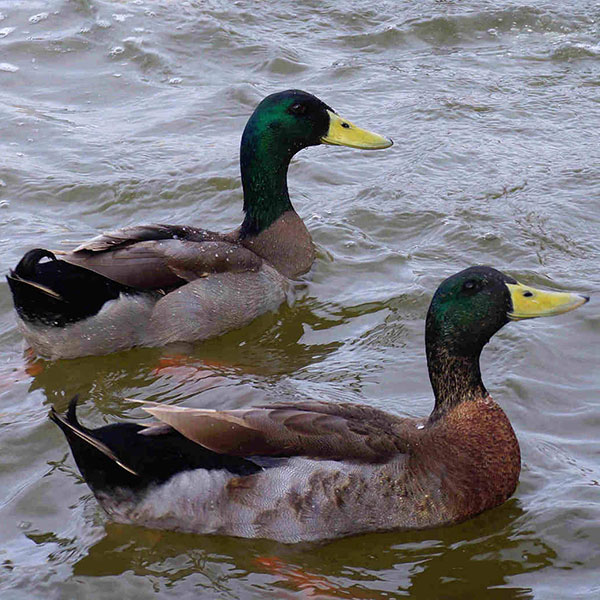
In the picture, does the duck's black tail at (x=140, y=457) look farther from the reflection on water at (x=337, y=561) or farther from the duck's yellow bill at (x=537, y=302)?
the duck's yellow bill at (x=537, y=302)

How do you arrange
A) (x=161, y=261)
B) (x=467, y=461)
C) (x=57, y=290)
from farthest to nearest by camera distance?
(x=161, y=261), (x=57, y=290), (x=467, y=461)

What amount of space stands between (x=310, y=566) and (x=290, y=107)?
11.9 feet

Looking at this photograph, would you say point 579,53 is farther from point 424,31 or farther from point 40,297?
point 40,297

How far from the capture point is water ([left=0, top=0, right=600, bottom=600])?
4.95 meters

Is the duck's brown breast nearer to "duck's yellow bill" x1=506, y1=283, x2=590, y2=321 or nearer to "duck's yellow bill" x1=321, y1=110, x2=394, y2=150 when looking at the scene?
"duck's yellow bill" x1=506, y1=283, x2=590, y2=321

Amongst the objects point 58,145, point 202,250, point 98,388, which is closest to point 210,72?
point 58,145

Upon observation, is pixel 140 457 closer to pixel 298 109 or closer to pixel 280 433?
pixel 280 433

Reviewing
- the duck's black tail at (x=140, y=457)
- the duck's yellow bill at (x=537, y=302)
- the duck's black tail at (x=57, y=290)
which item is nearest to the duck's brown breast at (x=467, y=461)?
the duck's yellow bill at (x=537, y=302)

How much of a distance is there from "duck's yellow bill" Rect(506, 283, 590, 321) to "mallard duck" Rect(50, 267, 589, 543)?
0.26 feet

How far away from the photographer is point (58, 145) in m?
9.36

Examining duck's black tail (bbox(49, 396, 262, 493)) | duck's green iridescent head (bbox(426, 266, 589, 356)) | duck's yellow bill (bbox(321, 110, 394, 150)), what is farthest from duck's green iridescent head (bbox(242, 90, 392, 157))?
duck's black tail (bbox(49, 396, 262, 493))

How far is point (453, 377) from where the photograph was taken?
537 cm

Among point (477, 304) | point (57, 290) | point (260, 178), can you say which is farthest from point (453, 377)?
point (260, 178)

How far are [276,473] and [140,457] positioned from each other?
0.57 metres
